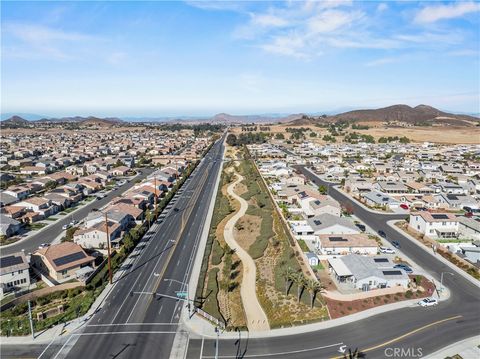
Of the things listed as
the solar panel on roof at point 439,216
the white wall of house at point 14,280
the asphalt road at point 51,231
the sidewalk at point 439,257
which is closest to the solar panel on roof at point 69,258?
the white wall of house at point 14,280

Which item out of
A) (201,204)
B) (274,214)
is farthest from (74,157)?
(274,214)

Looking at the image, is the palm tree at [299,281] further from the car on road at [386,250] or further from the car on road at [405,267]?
the car on road at [386,250]

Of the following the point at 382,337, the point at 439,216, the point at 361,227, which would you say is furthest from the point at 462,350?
the point at 439,216

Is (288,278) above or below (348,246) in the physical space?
below

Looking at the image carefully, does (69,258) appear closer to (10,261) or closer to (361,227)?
(10,261)

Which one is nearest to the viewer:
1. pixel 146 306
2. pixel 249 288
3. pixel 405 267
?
pixel 146 306

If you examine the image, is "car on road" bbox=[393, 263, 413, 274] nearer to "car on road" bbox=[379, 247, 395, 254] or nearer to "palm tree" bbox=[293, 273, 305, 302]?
"car on road" bbox=[379, 247, 395, 254]
